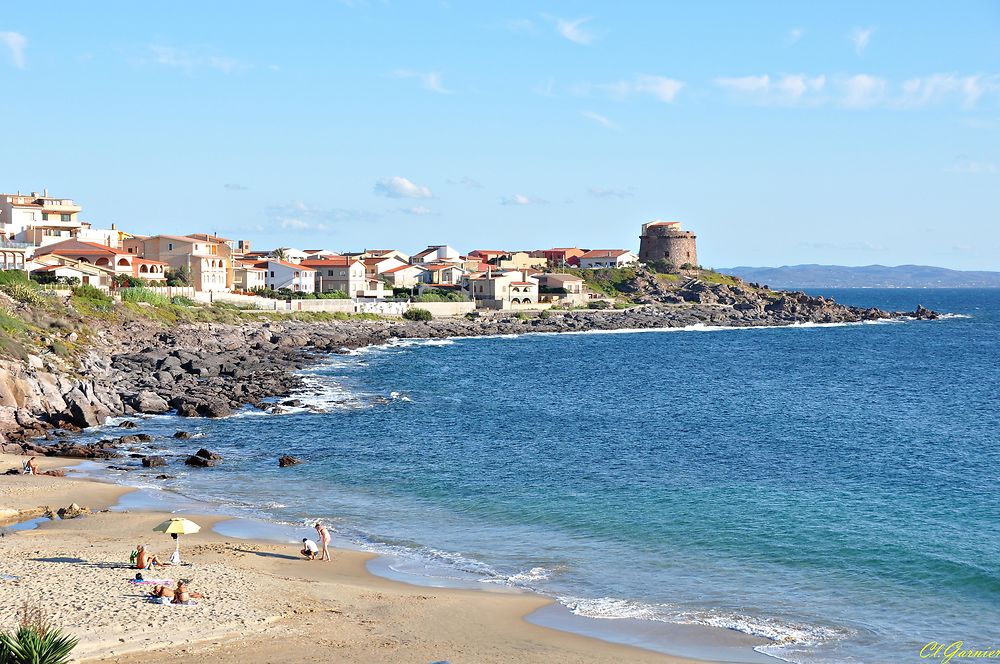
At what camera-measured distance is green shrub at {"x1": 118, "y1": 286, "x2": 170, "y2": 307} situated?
269 feet

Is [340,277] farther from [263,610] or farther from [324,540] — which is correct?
[263,610]

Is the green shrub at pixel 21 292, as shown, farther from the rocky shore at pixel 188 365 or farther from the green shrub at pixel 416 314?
the green shrub at pixel 416 314

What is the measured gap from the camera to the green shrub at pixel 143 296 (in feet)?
269

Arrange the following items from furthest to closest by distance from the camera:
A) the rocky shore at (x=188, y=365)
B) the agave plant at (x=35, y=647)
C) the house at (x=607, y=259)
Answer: the house at (x=607, y=259)
the rocky shore at (x=188, y=365)
the agave plant at (x=35, y=647)

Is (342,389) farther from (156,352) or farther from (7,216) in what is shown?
(7,216)

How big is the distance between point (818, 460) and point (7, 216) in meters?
92.4

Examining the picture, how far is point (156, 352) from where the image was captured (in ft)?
210

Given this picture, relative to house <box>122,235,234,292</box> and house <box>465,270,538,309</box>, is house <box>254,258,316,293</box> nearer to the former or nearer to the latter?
house <box>122,235,234,292</box>

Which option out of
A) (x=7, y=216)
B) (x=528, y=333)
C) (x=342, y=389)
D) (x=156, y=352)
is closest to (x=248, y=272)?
(x=7, y=216)

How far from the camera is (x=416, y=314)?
4464 inches

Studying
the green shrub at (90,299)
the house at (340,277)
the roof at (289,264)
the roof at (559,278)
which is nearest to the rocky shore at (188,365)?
the green shrub at (90,299)

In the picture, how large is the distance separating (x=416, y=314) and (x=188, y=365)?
53802 mm

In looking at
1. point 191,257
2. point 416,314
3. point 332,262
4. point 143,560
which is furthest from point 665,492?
point 332,262

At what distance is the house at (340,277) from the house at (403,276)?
9.10 metres
